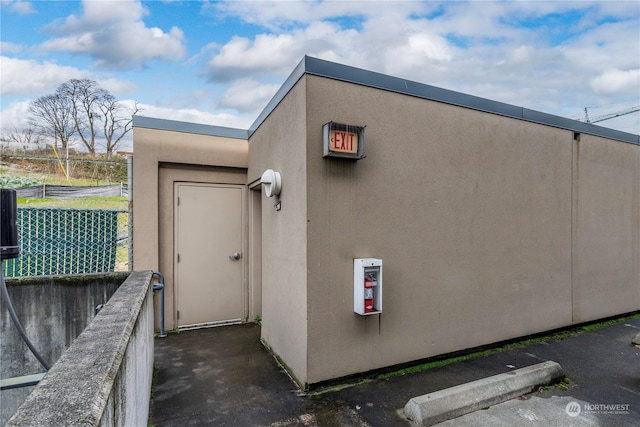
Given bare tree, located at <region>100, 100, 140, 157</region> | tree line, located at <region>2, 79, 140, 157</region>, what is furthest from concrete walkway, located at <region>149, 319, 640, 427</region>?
tree line, located at <region>2, 79, 140, 157</region>

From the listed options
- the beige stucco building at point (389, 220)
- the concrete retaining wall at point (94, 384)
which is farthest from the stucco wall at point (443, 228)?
the concrete retaining wall at point (94, 384)

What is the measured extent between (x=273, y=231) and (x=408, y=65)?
4.44m

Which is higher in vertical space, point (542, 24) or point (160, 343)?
point (542, 24)

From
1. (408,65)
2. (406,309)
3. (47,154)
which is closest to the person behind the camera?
(406,309)

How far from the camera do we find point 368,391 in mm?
2930

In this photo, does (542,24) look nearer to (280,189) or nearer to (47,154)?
(280,189)

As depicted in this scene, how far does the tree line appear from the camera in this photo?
1470cm

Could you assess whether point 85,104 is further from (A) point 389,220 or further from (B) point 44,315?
(A) point 389,220

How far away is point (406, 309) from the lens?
133 inches

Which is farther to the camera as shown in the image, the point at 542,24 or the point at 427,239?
the point at 542,24

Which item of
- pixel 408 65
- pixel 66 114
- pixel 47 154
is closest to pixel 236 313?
pixel 408 65

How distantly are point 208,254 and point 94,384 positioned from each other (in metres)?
3.82

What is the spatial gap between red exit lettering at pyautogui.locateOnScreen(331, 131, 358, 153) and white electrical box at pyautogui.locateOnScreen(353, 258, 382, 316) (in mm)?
1057

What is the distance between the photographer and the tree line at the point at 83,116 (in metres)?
14.7
